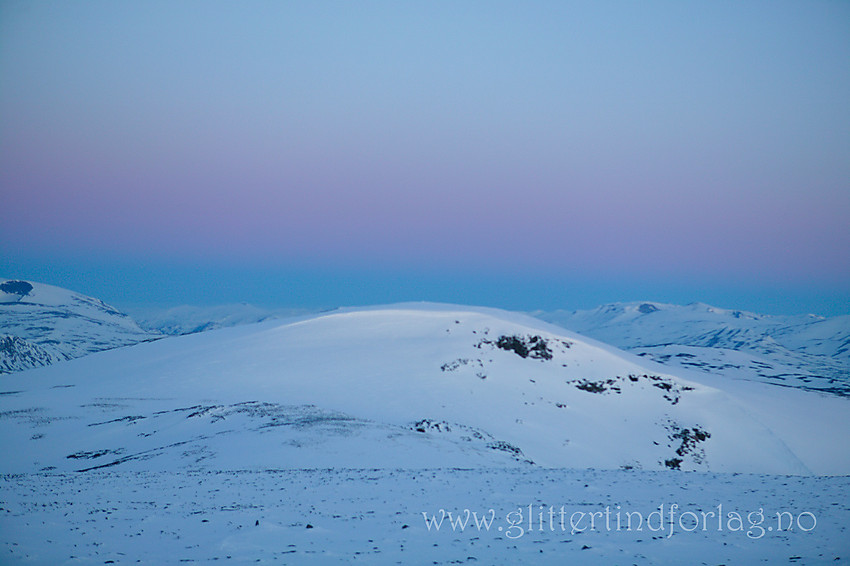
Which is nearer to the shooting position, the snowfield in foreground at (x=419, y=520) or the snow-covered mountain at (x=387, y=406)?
the snowfield in foreground at (x=419, y=520)

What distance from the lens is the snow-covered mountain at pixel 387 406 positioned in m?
27.1

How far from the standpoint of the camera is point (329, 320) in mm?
67500

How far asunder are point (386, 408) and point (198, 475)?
21077mm

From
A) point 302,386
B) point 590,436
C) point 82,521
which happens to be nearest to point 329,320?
point 302,386

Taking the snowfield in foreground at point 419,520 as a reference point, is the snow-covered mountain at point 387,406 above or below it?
below

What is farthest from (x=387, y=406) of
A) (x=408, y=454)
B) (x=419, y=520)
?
(x=419, y=520)

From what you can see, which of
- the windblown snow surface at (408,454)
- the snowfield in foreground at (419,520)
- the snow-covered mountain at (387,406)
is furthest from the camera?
the snow-covered mountain at (387,406)

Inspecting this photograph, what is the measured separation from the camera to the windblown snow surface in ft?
37.5

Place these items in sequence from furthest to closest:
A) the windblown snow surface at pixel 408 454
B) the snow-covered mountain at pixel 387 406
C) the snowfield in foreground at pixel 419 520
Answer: the snow-covered mountain at pixel 387 406, the windblown snow surface at pixel 408 454, the snowfield in foreground at pixel 419 520

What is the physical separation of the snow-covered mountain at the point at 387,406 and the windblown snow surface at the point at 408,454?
0.78 feet

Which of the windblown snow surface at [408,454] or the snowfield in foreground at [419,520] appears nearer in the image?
the snowfield in foreground at [419,520]

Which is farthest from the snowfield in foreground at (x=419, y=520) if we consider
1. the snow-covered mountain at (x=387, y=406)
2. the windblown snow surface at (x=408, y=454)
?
the snow-covered mountain at (x=387, y=406)

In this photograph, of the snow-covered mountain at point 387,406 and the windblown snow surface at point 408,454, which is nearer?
the windblown snow surface at point 408,454

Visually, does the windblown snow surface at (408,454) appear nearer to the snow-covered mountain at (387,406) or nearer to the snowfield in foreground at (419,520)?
the snowfield in foreground at (419,520)
